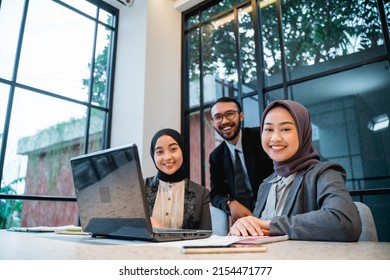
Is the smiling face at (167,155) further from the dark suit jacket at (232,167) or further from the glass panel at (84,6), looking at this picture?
the glass panel at (84,6)

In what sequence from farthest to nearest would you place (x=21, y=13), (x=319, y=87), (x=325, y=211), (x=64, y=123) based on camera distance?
(x=64, y=123), (x=21, y=13), (x=319, y=87), (x=325, y=211)

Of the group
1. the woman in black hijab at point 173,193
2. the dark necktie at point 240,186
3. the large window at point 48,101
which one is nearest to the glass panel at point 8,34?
the large window at point 48,101

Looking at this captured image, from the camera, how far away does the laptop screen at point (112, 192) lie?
0.78m

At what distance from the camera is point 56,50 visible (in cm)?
303

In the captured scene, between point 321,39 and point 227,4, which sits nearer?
point 321,39

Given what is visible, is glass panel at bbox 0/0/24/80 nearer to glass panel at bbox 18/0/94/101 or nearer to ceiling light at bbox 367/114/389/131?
glass panel at bbox 18/0/94/101

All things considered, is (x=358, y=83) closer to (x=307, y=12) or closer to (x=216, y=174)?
(x=307, y=12)

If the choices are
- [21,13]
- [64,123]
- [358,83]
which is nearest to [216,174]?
[358,83]

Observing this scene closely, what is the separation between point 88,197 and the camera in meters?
0.95

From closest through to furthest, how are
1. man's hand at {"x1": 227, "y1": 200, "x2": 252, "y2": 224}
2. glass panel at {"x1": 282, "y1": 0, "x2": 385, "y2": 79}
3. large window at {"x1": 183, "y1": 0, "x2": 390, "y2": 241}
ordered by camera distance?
1. man's hand at {"x1": 227, "y1": 200, "x2": 252, "y2": 224}
2. large window at {"x1": 183, "y1": 0, "x2": 390, "y2": 241}
3. glass panel at {"x1": 282, "y1": 0, "x2": 385, "y2": 79}

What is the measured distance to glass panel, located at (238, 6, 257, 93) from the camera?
2.94 meters

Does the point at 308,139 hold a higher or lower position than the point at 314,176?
higher

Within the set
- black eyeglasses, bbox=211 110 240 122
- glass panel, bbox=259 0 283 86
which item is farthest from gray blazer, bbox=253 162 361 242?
glass panel, bbox=259 0 283 86

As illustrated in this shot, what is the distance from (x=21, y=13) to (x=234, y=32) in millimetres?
2131
